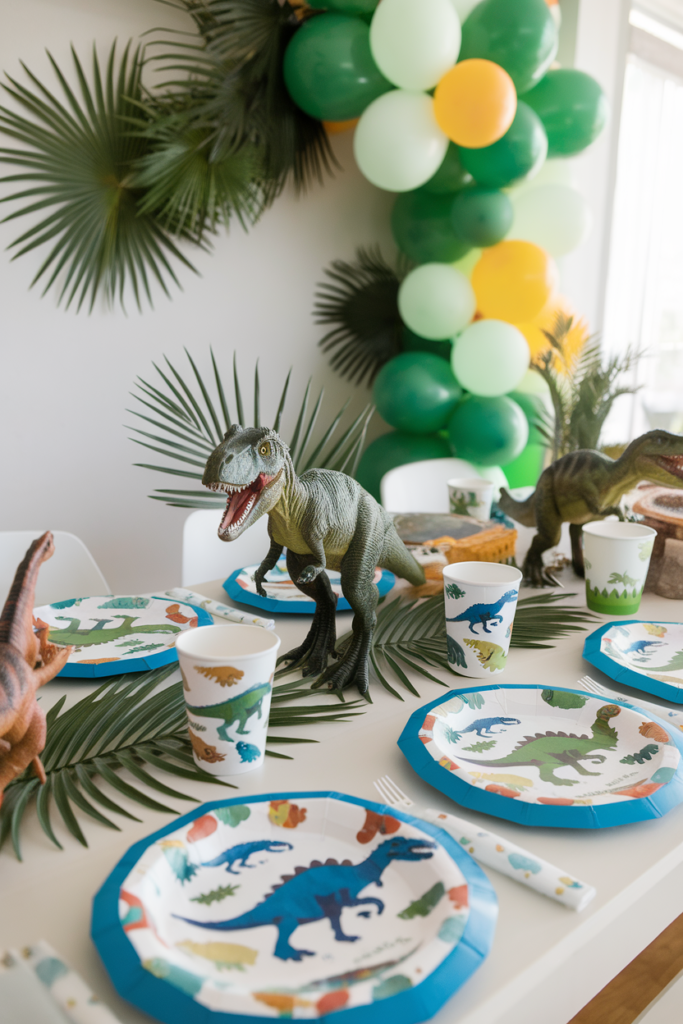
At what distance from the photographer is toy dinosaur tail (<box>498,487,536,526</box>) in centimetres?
130

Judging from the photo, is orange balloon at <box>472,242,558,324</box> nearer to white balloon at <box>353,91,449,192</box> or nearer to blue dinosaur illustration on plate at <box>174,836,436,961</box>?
white balloon at <box>353,91,449,192</box>

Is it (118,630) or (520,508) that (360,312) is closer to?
(520,508)

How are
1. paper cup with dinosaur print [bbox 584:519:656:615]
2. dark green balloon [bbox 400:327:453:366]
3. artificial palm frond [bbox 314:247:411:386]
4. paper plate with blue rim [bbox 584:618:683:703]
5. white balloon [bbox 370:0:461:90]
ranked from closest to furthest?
paper plate with blue rim [bbox 584:618:683:703] < paper cup with dinosaur print [bbox 584:519:656:615] < white balloon [bbox 370:0:461:90] < dark green balloon [bbox 400:327:453:366] < artificial palm frond [bbox 314:247:411:386]

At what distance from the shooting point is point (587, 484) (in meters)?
1.15

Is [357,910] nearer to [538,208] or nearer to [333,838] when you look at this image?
[333,838]

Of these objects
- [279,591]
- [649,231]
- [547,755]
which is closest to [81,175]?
[279,591]

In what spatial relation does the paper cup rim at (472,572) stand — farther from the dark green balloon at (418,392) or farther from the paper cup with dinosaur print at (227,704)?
the dark green balloon at (418,392)

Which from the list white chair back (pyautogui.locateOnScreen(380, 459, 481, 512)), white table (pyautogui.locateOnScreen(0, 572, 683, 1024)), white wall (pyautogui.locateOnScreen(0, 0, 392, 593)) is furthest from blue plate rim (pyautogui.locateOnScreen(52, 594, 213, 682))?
white wall (pyautogui.locateOnScreen(0, 0, 392, 593))

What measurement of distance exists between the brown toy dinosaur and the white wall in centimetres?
194

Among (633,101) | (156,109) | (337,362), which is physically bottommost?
(337,362)

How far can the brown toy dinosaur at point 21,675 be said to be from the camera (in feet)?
1.70

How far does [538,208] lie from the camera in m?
2.55

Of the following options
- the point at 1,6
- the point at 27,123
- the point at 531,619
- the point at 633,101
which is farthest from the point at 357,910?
the point at 633,101

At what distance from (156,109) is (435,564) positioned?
1906 mm
